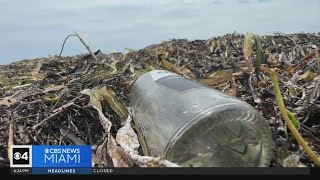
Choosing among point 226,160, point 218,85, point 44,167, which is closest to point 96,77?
point 218,85

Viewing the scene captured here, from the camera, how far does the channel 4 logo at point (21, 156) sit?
1520 mm

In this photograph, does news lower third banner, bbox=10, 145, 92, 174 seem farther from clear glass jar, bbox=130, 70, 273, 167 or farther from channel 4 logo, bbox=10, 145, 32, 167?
clear glass jar, bbox=130, 70, 273, 167

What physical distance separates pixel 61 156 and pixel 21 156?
15 centimetres

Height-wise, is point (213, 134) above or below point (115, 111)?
above

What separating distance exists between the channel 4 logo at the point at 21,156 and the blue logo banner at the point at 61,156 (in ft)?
0.06

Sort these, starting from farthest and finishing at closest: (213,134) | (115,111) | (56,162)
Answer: (115,111), (56,162), (213,134)

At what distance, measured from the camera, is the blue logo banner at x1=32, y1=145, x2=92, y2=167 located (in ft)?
4.89

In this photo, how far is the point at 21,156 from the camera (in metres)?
1.55

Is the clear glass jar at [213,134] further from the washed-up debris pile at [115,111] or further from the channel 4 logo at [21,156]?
the channel 4 logo at [21,156]

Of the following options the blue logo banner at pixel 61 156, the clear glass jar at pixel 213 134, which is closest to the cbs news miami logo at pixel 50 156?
the blue logo banner at pixel 61 156

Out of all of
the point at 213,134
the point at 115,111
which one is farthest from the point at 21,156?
the point at 213,134

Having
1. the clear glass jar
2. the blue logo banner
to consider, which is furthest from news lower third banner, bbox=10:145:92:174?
the clear glass jar

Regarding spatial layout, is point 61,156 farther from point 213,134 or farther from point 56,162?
point 213,134

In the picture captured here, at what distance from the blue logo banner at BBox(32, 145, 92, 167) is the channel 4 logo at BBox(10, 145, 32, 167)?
0.06 ft
